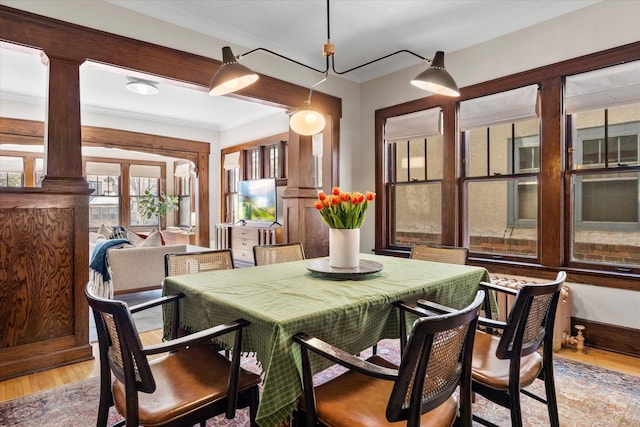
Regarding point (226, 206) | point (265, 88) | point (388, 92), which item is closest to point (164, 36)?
point (265, 88)

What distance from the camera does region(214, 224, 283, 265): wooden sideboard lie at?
20.5 ft

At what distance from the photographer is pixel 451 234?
12.6ft

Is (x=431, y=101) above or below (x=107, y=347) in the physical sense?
above

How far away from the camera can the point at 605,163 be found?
2992mm

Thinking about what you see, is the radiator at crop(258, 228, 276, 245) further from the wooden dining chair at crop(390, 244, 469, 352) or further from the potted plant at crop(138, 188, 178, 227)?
the potted plant at crop(138, 188, 178, 227)

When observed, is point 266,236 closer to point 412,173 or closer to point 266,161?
point 266,161

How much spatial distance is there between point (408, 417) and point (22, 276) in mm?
2797

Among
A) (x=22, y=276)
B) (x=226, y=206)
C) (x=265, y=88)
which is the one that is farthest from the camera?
(x=226, y=206)

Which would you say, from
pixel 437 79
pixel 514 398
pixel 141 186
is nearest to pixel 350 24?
pixel 437 79

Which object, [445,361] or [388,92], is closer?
[445,361]

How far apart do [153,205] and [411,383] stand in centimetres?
901

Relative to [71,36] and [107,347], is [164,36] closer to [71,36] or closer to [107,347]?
[71,36]

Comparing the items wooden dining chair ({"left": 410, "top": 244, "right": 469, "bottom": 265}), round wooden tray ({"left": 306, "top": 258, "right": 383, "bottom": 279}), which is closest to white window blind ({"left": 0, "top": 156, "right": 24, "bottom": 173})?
round wooden tray ({"left": 306, "top": 258, "right": 383, "bottom": 279})

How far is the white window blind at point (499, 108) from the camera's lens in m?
3.30
